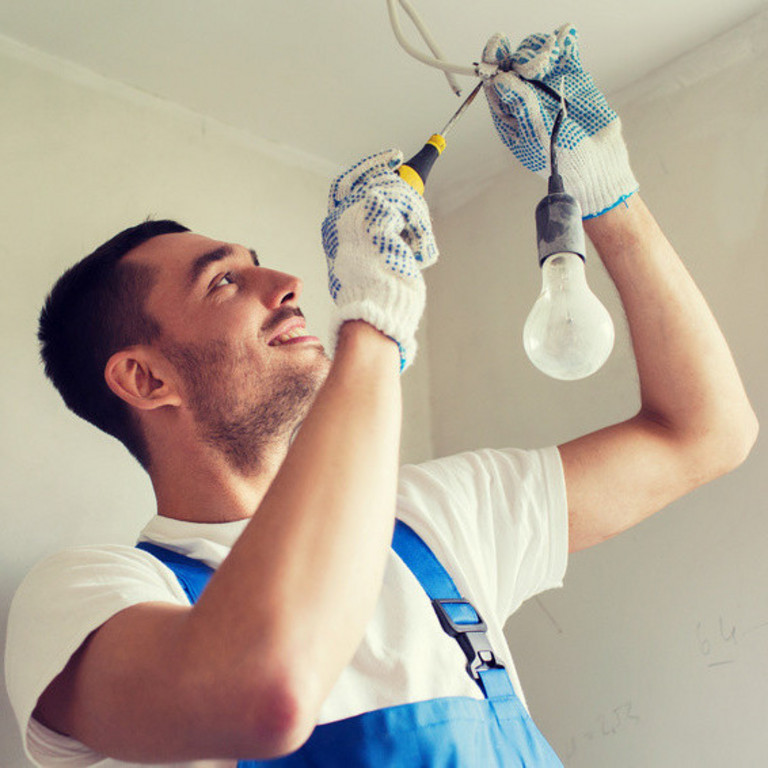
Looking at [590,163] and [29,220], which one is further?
[29,220]

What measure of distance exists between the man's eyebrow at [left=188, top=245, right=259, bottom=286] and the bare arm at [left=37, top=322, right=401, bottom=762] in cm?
51

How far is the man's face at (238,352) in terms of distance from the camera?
100cm

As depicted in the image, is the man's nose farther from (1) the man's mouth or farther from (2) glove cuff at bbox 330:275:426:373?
(2) glove cuff at bbox 330:275:426:373

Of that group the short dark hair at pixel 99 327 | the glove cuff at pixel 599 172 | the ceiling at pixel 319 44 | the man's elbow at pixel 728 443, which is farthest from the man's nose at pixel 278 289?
the man's elbow at pixel 728 443

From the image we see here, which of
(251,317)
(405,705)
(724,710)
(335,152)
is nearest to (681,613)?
(724,710)

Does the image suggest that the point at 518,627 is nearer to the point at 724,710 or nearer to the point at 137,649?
the point at 724,710

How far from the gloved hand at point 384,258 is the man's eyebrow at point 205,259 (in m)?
0.35

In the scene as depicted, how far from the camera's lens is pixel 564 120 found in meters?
0.91

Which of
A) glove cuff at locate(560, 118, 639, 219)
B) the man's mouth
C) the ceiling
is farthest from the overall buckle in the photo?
the ceiling

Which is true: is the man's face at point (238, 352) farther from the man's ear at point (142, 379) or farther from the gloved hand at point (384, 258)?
the gloved hand at point (384, 258)

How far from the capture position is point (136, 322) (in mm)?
1076

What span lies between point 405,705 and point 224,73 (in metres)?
1.19

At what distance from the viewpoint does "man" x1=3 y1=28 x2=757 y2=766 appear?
54 cm

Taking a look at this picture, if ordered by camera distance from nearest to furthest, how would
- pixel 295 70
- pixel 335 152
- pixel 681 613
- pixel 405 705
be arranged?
pixel 405 705
pixel 681 613
pixel 295 70
pixel 335 152
